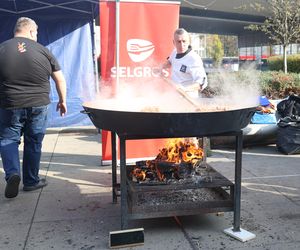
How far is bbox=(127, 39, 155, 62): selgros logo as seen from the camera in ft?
17.2

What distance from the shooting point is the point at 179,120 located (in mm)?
2891

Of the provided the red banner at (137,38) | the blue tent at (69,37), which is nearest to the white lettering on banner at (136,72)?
the red banner at (137,38)

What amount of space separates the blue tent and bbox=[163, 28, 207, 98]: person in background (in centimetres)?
304

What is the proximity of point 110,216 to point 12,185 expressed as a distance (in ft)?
3.67

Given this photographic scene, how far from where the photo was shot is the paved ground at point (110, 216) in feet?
10.6

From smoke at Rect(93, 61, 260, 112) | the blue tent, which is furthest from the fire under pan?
the blue tent

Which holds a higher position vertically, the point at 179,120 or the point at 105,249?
the point at 179,120

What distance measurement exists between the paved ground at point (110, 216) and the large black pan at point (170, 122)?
0.94 metres

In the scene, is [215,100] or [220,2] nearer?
[215,100]

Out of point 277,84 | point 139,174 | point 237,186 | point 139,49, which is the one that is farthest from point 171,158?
point 277,84

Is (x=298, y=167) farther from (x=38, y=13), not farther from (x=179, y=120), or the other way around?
(x=38, y=13)

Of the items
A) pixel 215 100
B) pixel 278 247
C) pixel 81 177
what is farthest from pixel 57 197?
pixel 278 247

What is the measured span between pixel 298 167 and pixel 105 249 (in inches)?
132

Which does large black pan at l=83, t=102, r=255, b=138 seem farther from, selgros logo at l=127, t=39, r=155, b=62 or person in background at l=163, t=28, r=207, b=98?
selgros logo at l=127, t=39, r=155, b=62
